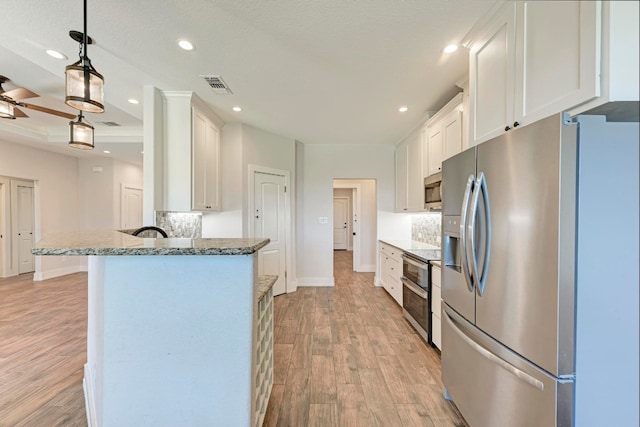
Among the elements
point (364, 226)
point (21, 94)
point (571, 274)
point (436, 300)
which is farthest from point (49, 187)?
point (571, 274)

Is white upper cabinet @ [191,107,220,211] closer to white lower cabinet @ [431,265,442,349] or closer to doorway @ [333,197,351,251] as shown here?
white lower cabinet @ [431,265,442,349]

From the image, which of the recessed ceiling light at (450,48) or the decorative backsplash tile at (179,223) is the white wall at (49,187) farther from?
the recessed ceiling light at (450,48)

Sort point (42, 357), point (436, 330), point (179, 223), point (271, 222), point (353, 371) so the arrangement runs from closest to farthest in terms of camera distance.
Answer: point (353, 371), point (42, 357), point (436, 330), point (179, 223), point (271, 222)

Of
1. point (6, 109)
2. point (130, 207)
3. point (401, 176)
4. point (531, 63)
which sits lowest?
point (130, 207)

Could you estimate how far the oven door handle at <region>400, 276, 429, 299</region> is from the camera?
2.73 m

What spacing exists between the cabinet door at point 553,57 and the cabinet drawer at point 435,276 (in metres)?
1.52

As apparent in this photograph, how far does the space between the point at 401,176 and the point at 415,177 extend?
0.68 m

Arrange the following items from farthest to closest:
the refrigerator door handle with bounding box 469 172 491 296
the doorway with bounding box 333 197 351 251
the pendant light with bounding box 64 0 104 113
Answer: the doorway with bounding box 333 197 351 251 → the pendant light with bounding box 64 0 104 113 → the refrigerator door handle with bounding box 469 172 491 296

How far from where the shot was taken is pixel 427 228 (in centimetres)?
415

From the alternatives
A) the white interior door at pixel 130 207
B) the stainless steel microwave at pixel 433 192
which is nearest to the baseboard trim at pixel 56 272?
the white interior door at pixel 130 207

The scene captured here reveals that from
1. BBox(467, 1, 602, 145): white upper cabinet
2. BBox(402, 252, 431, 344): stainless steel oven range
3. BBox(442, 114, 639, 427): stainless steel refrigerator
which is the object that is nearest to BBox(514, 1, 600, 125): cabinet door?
BBox(467, 1, 602, 145): white upper cabinet

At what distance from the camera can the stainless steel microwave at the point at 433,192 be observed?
2924 millimetres

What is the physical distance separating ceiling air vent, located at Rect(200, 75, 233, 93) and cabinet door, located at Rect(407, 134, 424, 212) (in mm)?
2586

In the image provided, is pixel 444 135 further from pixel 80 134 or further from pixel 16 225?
pixel 16 225
